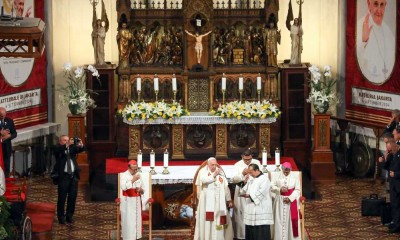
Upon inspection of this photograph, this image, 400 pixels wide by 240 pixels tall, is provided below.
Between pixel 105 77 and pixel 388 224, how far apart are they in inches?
277

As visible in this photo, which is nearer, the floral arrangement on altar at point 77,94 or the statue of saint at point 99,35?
the floral arrangement on altar at point 77,94

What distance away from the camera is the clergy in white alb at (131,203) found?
55.9ft

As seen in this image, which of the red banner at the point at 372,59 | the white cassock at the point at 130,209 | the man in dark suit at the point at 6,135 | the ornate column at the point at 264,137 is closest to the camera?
the white cassock at the point at 130,209

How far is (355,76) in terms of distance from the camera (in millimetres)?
23641

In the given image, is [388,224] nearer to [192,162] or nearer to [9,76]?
[192,162]

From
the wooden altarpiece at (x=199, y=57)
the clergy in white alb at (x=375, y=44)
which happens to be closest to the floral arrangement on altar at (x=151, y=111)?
the wooden altarpiece at (x=199, y=57)

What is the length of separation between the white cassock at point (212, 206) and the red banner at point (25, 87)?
667cm

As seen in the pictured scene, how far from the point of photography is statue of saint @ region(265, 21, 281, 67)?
22453 mm

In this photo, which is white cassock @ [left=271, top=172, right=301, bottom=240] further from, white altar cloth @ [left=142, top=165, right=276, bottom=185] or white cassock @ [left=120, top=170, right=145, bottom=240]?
white cassock @ [left=120, top=170, right=145, bottom=240]

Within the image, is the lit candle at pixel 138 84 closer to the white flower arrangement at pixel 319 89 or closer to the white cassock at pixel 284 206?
the white flower arrangement at pixel 319 89

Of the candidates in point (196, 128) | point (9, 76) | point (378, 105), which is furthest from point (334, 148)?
point (9, 76)

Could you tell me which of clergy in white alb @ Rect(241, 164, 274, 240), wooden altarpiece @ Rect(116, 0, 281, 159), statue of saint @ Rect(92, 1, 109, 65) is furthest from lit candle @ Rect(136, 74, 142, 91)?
clergy in white alb @ Rect(241, 164, 274, 240)

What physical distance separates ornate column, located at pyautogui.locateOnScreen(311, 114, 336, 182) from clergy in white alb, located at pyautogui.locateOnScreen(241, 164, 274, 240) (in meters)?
5.98

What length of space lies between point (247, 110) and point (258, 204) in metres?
5.61
